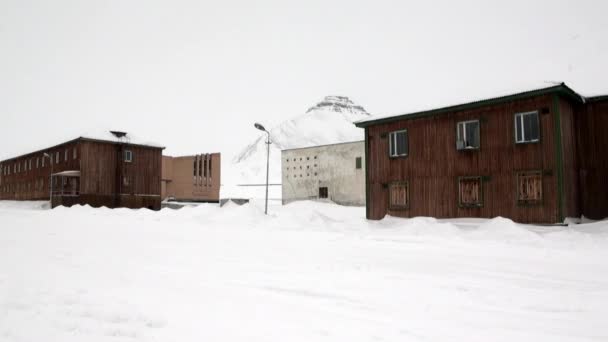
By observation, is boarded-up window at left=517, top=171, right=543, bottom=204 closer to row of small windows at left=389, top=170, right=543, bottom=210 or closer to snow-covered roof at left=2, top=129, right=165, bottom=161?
row of small windows at left=389, top=170, right=543, bottom=210

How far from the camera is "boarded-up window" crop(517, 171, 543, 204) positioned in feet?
60.5

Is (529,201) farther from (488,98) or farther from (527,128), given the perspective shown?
(488,98)

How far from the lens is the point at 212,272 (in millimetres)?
7918

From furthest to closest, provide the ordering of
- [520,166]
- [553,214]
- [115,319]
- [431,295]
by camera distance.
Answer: [520,166]
[553,214]
[431,295]
[115,319]

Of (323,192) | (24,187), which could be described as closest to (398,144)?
(323,192)

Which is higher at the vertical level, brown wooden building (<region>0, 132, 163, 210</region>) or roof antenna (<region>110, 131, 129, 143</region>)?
roof antenna (<region>110, 131, 129, 143</region>)

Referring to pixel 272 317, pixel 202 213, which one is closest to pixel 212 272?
pixel 272 317

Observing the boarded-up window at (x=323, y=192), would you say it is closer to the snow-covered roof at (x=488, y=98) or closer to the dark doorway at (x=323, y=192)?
the dark doorway at (x=323, y=192)

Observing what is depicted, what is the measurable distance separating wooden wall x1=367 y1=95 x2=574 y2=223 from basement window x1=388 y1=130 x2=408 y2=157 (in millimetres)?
305

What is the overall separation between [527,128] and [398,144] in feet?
22.3

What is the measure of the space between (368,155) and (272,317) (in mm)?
20843

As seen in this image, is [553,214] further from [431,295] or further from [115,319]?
[115,319]

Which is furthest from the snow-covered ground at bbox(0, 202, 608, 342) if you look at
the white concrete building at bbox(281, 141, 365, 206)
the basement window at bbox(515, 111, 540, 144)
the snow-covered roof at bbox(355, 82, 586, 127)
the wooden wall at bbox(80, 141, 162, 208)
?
the wooden wall at bbox(80, 141, 162, 208)

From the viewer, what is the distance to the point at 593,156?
20094 mm
